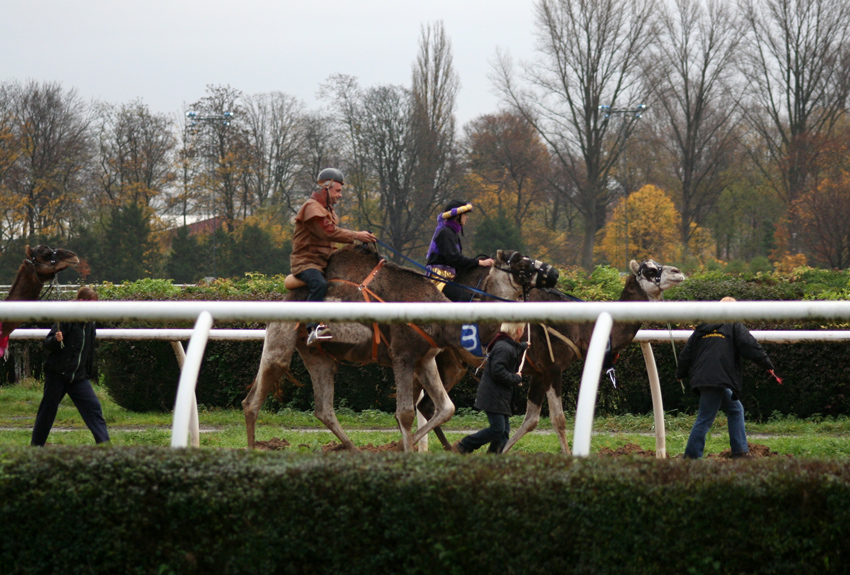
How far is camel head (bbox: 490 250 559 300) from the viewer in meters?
7.11

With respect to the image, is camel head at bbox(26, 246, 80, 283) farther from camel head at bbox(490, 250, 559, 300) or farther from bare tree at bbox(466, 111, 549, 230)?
bare tree at bbox(466, 111, 549, 230)

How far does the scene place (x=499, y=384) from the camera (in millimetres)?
6266

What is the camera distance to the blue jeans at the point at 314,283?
6441 millimetres

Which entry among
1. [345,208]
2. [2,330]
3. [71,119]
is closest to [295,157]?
[345,208]

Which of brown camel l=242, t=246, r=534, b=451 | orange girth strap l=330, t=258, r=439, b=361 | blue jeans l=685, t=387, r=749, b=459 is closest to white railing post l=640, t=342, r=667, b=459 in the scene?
blue jeans l=685, t=387, r=749, b=459

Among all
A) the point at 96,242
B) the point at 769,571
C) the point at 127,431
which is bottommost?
the point at 127,431

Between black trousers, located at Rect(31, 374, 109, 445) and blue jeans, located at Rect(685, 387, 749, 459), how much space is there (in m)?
4.60

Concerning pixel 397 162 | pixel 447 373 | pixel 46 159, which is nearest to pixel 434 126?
pixel 397 162

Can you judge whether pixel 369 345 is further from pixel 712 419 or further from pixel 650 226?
pixel 650 226

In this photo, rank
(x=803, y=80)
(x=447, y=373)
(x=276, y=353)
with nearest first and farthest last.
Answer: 1. (x=276, y=353)
2. (x=447, y=373)
3. (x=803, y=80)

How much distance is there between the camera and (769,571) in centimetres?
226

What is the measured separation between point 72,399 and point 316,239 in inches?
90.2

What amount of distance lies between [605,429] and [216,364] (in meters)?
5.51

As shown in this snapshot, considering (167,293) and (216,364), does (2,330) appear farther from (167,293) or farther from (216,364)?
(167,293)
